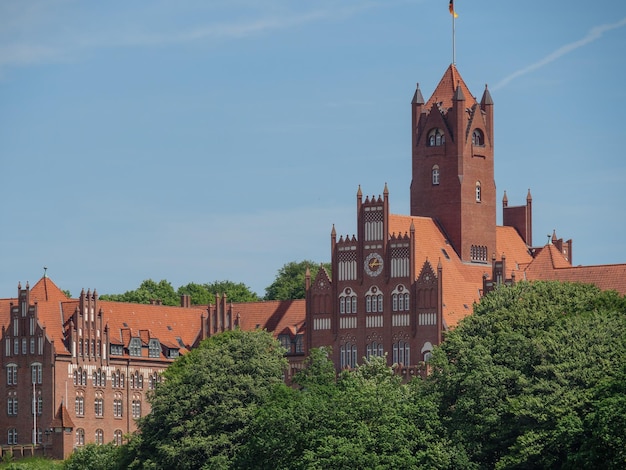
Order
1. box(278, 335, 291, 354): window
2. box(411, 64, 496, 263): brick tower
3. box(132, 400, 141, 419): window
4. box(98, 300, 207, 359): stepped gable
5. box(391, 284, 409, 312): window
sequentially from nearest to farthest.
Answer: box(391, 284, 409, 312): window
box(411, 64, 496, 263): brick tower
box(278, 335, 291, 354): window
box(132, 400, 141, 419): window
box(98, 300, 207, 359): stepped gable

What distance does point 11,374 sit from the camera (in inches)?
6875

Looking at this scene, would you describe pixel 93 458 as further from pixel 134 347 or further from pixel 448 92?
pixel 448 92

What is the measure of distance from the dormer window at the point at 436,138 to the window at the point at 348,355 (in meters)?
17.8

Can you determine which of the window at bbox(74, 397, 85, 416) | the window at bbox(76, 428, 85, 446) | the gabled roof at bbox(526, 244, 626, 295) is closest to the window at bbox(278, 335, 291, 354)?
the window at bbox(74, 397, 85, 416)

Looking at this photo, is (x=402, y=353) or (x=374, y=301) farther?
(x=374, y=301)

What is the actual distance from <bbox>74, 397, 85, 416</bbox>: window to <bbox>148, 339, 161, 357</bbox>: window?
9.61m

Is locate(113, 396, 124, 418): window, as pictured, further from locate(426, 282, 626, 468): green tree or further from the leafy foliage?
locate(426, 282, 626, 468): green tree

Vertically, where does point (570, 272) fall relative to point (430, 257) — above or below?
below

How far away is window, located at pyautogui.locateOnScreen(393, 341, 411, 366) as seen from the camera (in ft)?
505

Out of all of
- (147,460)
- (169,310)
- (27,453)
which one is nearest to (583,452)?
(147,460)

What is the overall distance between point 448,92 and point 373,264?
52.1 feet

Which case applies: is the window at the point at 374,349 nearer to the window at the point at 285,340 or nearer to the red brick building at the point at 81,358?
the red brick building at the point at 81,358

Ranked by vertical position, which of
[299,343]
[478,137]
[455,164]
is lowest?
[299,343]

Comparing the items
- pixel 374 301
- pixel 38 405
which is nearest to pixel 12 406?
pixel 38 405
